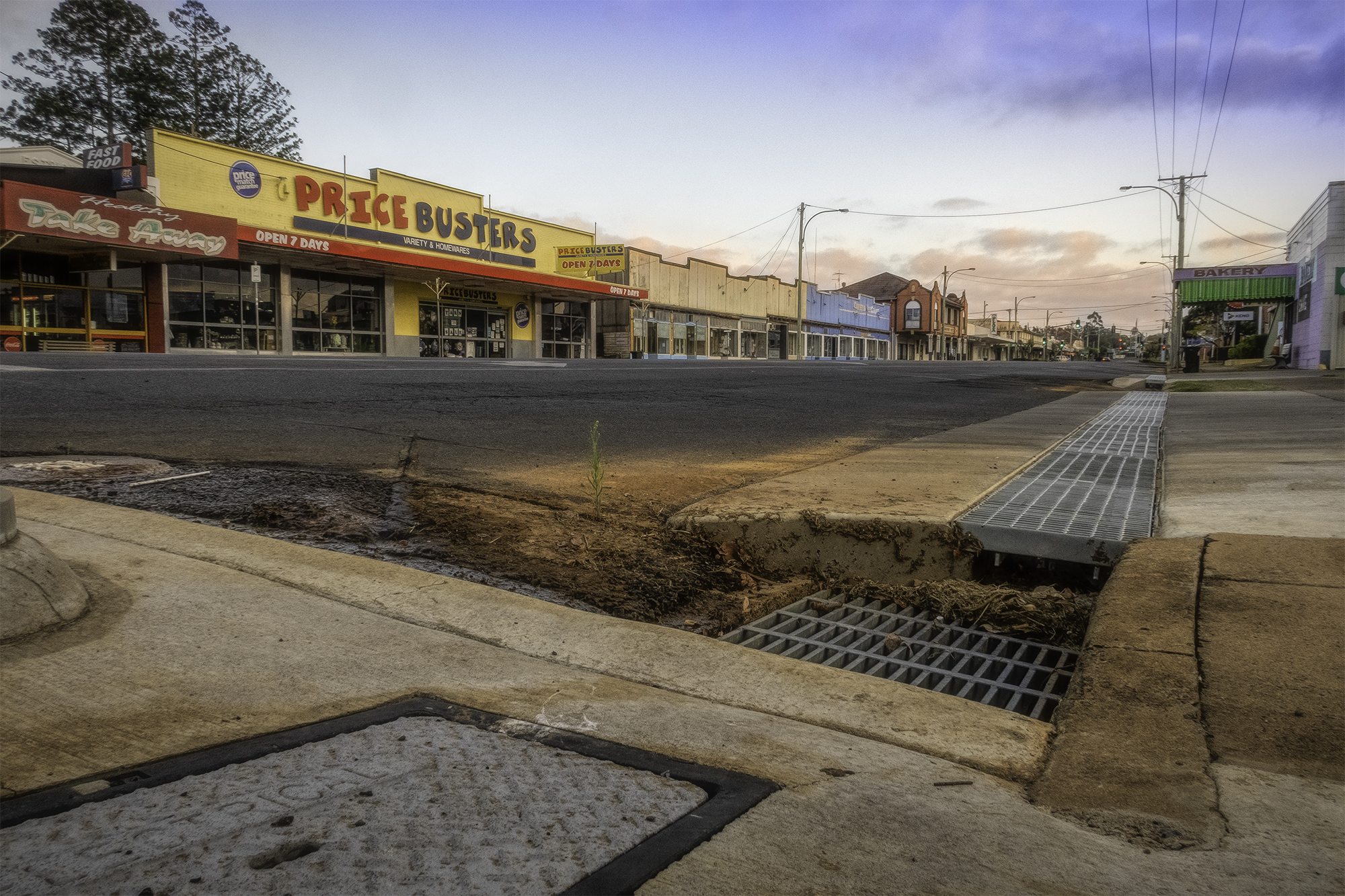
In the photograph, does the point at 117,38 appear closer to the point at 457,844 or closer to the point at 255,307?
the point at 255,307

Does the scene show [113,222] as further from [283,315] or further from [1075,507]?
[1075,507]

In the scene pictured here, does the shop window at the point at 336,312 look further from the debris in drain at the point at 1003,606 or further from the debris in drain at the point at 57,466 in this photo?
the debris in drain at the point at 1003,606

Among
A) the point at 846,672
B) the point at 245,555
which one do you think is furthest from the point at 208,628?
the point at 846,672

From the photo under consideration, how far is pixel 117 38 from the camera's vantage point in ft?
127

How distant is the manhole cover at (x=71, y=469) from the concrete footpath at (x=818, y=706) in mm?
1330

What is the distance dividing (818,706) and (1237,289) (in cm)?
4812

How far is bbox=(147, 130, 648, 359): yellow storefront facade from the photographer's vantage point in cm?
2659

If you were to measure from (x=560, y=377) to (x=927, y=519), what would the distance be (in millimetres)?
11789

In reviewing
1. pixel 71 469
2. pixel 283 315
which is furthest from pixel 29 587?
pixel 283 315

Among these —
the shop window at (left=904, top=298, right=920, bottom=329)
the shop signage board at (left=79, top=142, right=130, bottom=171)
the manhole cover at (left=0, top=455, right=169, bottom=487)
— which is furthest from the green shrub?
the manhole cover at (left=0, top=455, right=169, bottom=487)

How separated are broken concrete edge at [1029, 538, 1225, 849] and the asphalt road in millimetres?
4039

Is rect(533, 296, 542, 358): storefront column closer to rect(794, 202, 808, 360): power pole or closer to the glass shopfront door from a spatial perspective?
the glass shopfront door

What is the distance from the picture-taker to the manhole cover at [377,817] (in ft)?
4.93

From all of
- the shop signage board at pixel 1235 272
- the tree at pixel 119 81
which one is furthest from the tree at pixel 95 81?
the shop signage board at pixel 1235 272
